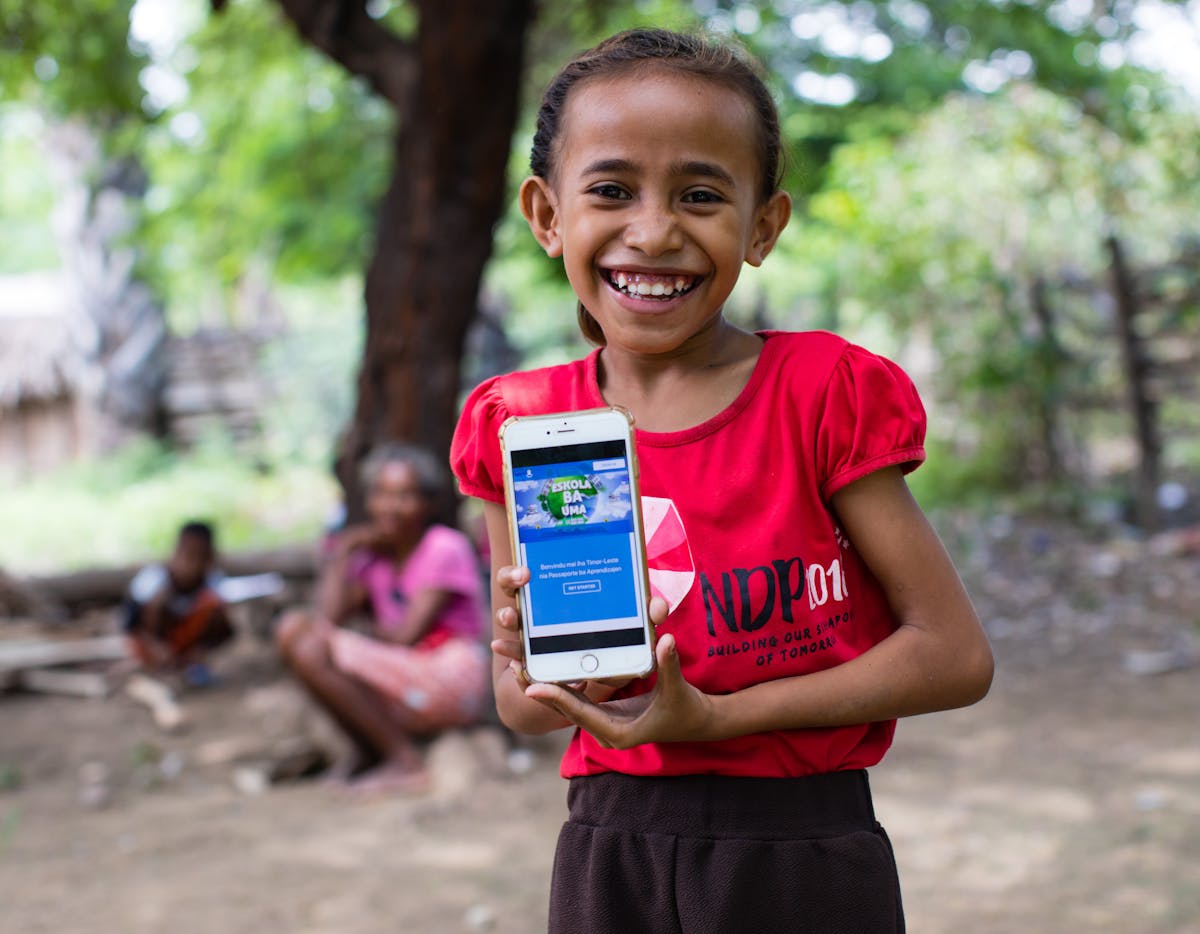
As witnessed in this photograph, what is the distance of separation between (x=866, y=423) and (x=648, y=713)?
38 cm

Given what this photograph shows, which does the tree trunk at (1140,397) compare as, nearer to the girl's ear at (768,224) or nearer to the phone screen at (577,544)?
the girl's ear at (768,224)

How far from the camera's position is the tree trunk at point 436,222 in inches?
206

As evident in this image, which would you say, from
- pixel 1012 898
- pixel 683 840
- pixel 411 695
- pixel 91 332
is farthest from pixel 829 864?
pixel 91 332

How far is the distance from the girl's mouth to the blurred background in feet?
1.07

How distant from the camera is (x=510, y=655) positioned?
52.4 inches

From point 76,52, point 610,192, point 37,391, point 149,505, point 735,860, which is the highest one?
point 37,391

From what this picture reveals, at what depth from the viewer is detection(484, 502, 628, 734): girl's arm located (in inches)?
51.6

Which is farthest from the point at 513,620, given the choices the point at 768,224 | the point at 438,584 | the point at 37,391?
the point at 37,391

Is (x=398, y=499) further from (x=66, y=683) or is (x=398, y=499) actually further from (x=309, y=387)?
(x=309, y=387)

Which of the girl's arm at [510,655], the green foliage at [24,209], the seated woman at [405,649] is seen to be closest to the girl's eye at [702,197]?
the girl's arm at [510,655]

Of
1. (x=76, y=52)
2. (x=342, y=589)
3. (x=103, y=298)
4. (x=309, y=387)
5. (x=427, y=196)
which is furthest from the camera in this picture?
(x=309, y=387)

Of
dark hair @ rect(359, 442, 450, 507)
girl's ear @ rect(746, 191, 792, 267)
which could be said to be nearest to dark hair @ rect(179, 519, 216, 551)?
dark hair @ rect(359, 442, 450, 507)

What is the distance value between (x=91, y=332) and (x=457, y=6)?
12.5 meters

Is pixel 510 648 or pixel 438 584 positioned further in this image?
pixel 438 584
